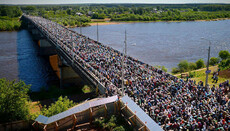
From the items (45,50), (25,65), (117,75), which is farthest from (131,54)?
(117,75)

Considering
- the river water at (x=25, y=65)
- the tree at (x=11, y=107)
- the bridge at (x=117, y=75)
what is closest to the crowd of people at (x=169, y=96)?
the bridge at (x=117, y=75)

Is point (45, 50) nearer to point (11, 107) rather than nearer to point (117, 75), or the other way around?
point (117, 75)

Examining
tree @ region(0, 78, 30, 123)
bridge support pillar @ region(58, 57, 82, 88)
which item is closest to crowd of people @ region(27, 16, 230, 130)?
tree @ region(0, 78, 30, 123)

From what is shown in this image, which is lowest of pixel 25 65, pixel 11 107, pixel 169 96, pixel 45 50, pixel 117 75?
pixel 25 65

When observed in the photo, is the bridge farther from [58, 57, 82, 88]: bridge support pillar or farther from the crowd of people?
[58, 57, 82, 88]: bridge support pillar

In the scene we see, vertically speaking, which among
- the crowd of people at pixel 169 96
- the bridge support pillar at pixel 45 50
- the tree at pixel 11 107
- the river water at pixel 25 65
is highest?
the crowd of people at pixel 169 96

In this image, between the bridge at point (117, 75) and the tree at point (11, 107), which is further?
the bridge at point (117, 75)

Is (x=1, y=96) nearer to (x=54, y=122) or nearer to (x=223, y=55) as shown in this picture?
(x=54, y=122)

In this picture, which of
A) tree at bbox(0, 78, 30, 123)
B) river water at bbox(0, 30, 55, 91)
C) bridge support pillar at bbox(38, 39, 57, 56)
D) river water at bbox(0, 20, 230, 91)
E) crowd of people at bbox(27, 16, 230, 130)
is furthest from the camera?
bridge support pillar at bbox(38, 39, 57, 56)

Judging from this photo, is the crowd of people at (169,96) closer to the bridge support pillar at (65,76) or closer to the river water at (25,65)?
the bridge support pillar at (65,76)

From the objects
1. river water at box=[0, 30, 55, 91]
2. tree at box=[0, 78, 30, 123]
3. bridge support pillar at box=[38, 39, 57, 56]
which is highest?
tree at box=[0, 78, 30, 123]

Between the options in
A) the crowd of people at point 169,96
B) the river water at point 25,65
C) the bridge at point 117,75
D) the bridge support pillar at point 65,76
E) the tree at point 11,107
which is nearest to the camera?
the crowd of people at point 169,96
